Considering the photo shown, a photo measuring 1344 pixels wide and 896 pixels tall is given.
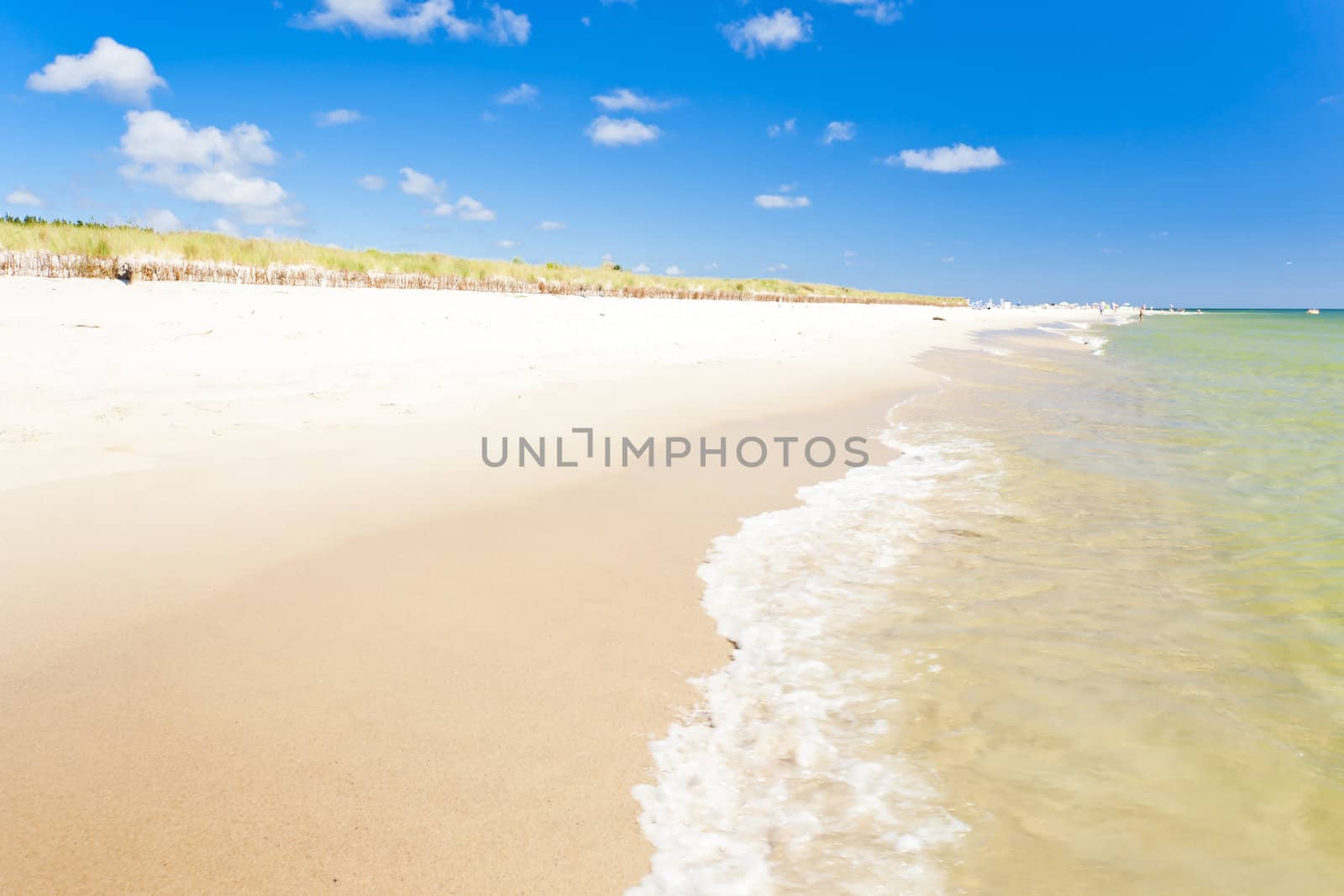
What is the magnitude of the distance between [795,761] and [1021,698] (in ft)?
3.57

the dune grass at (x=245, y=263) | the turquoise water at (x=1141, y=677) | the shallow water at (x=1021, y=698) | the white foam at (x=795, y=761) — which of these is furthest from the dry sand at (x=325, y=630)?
the dune grass at (x=245, y=263)

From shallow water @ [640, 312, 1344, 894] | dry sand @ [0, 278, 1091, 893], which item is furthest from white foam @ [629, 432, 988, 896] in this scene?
dry sand @ [0, 278, 1091, 893]

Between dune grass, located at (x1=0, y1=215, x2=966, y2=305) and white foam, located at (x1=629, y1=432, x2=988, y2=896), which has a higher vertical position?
dune grass, located at (x1=0, y1=215, x2=966, y2=305)

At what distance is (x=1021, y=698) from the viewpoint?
→ 110 inches

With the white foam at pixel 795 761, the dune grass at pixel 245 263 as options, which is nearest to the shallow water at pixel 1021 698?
the white foam at pixel 795 761

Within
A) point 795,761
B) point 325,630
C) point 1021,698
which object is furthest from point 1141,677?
point 325,630

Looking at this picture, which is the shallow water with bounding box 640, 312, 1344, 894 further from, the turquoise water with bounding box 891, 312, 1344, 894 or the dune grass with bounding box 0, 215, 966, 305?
the dune grass with bounding box 0, 215, 966, 305

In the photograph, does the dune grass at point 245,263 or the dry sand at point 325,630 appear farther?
the dune grass at point 245,263

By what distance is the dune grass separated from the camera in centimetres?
1402

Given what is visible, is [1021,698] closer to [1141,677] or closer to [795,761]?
[1141,677]

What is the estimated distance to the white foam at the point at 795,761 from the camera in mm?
1965

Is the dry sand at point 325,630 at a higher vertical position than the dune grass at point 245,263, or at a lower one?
lower

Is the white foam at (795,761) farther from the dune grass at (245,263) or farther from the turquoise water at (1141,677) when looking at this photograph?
the dune grass at (245,263)

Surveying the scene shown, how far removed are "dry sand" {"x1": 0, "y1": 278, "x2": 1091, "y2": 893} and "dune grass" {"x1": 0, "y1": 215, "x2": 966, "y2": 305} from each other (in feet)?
24.2
